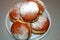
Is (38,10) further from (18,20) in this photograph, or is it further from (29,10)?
(18,20)

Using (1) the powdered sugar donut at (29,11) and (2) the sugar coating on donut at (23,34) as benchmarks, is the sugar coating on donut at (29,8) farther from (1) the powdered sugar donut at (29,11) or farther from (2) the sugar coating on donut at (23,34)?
(2) the sugar coating on donut at (23,34)

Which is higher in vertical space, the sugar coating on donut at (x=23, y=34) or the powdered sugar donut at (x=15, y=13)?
the powdered sugar donut at (x=15, y=13)

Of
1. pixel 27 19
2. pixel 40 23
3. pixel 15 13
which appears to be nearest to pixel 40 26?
pixel 40 23

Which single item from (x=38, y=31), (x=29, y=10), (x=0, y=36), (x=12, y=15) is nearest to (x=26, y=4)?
(x=29, y=10)

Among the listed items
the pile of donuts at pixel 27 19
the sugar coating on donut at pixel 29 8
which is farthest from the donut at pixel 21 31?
the sugar coating on donut at pixel 29 8

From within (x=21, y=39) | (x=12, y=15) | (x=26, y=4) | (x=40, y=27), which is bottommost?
(x=21, y=39)
